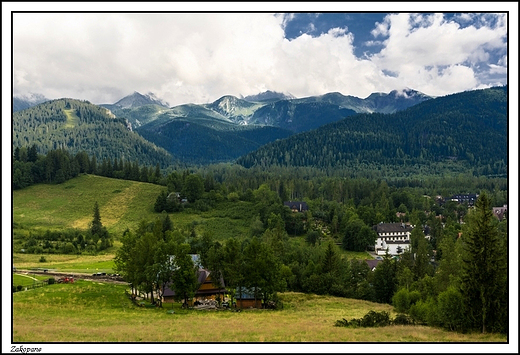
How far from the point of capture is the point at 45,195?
141 meters

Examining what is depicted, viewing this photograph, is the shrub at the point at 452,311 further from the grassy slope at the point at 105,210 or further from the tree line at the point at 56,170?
the tree line at the point at 56,170

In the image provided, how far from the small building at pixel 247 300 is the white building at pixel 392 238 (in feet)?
220

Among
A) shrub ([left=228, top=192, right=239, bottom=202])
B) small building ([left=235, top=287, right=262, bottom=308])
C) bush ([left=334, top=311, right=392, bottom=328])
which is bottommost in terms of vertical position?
small building ([left=235, top=287, right=262, bottom=308])

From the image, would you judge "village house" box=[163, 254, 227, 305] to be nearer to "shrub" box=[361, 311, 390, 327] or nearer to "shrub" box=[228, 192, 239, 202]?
"shrub" box=[361, 311, 390, 327]

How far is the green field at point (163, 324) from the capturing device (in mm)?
24922

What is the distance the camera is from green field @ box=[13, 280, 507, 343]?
24922mm

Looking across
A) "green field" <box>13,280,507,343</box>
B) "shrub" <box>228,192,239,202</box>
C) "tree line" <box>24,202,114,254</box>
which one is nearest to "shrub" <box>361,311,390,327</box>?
"green field" <box>13,280,507,343</box>

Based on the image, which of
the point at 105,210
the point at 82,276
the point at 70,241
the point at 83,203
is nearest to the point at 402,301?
the point at 82,276

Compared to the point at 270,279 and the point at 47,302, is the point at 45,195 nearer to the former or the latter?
the point at 47,302

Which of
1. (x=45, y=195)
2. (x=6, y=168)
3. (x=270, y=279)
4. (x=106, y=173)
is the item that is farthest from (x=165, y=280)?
(x=106, y=173)

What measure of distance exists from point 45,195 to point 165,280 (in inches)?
4417

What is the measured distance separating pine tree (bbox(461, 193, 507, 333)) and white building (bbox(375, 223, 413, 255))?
273 feet

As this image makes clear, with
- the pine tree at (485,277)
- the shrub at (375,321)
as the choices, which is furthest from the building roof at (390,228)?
the pine tree at (485,277)

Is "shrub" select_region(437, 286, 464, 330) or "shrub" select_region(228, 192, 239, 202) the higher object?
"shrub" select_region(228, 192, 239, 202)
